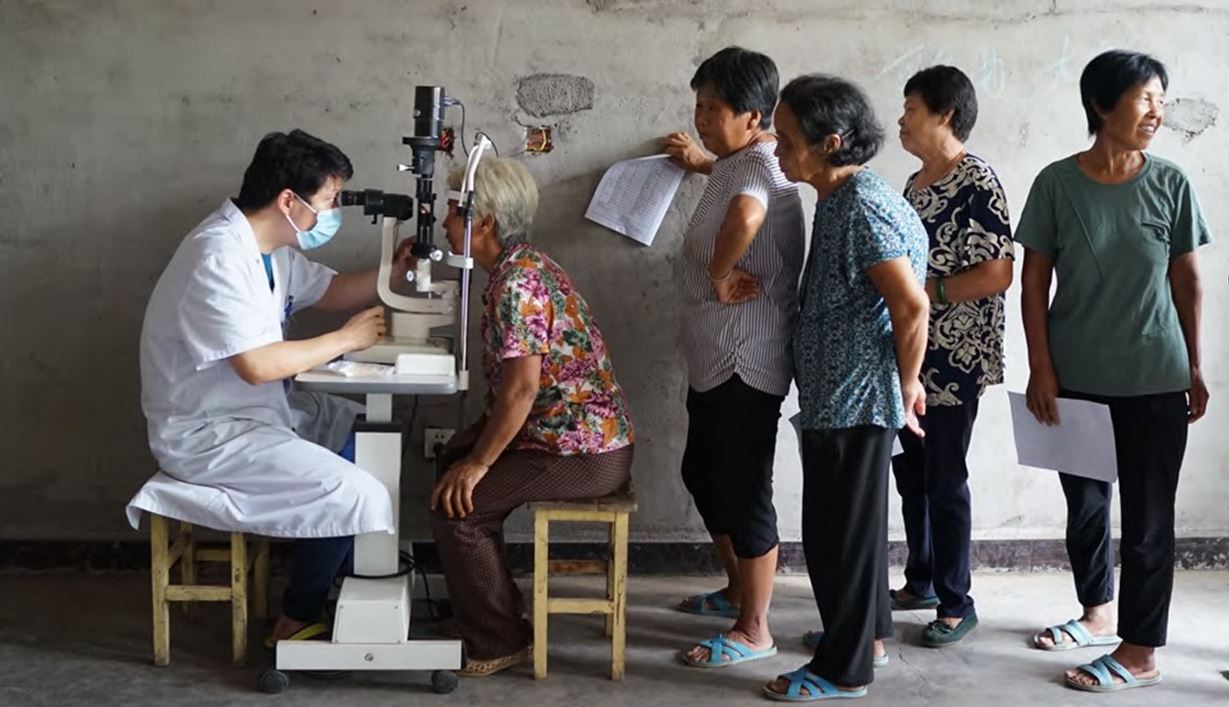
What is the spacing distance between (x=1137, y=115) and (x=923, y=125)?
0.53 m

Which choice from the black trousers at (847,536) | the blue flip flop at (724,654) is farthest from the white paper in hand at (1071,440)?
the blue flip flop at (724,654)

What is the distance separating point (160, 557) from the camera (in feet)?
10.8

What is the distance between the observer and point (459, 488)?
3.31m

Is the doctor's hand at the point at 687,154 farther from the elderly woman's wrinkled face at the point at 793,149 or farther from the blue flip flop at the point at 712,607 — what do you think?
the blue flip flop at the point at 712,607

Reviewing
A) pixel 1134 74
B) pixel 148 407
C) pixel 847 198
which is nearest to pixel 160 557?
pixel 148 407

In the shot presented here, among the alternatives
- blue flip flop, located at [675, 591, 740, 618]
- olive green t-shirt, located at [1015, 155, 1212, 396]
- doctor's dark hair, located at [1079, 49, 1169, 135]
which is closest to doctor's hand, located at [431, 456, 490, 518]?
blue flip flop, located at [675, 591, 740, 618]

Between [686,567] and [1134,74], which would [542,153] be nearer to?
[686,567]

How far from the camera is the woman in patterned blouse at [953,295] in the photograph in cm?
340

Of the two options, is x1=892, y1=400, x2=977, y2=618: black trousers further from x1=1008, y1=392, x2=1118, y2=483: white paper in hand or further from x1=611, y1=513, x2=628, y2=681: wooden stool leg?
x1=611, y1=513, x2=628, y2=681: wooden stool leg

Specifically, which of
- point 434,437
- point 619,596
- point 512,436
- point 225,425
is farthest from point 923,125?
point 225,425

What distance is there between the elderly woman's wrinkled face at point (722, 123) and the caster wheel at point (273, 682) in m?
1.66

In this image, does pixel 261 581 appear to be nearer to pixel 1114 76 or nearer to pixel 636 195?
pixel 636 195

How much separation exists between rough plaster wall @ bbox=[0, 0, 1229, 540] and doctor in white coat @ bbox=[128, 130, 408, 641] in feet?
1.77

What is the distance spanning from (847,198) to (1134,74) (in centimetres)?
77
